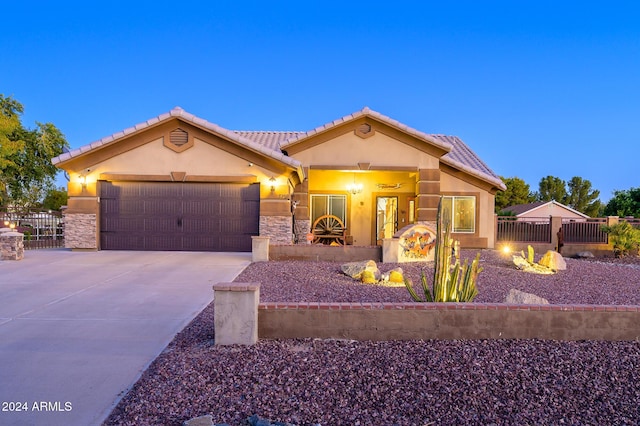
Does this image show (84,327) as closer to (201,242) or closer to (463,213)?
(201,242)

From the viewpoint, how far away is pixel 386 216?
19.2 metres

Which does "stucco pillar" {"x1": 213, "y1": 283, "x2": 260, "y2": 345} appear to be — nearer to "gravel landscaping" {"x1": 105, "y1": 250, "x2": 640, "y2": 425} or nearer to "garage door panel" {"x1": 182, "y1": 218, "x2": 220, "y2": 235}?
"gravel landscaping" {"x1": 105, "y1": 250, "x2": 640, "y2": 425}

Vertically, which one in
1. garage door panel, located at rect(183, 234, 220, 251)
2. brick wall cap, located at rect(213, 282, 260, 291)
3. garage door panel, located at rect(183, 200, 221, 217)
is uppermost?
garage door panel, located at rect(183, 200, 221, 217)

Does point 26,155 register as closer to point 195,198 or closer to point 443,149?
point 195,198

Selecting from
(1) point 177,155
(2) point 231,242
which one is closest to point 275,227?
(2) point 231,242

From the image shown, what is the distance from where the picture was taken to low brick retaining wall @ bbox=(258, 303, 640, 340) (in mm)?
4789

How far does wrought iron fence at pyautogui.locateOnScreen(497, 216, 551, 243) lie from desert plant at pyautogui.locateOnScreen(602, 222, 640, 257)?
7.97 feet

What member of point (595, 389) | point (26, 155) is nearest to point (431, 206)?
point (595, 389)

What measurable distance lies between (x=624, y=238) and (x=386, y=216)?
9.71 m

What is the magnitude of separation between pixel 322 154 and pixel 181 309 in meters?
11.0

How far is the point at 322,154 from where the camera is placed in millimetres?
16469

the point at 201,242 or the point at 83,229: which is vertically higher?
the point at 83,229

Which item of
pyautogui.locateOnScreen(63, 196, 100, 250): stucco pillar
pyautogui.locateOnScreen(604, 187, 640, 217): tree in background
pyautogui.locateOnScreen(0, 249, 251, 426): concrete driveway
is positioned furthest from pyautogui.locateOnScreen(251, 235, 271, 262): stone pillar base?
pyautogui.locateOnScreen(604, 187, 640, 217): tree in background

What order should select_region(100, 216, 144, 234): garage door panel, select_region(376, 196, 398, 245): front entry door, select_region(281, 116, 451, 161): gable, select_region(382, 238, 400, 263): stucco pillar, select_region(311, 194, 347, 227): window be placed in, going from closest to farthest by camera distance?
1. select_region(382, 238, 400, 263): stucco pillar
2. select_region(100, 216, 144, 234): garage door panel
3. select_region(281, 116, 451, 161): gable
4. select_region(311, 194, 347, 227): window
5. select_region(376, 196, 398, 245): front entry door
